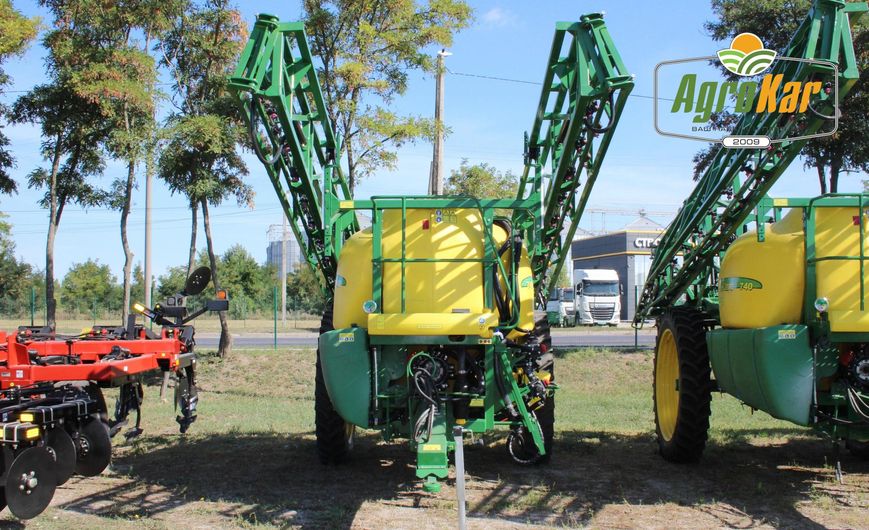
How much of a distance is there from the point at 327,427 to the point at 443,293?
7.20 ft

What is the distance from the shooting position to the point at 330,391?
668 centimetres

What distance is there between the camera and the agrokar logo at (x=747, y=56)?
34.4ft

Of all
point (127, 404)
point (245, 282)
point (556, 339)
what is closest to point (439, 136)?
point (127, 404)

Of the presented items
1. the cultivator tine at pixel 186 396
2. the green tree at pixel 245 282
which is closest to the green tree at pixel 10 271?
the green tree at pixel 245 282

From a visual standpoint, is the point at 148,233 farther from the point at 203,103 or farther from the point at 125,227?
the point at 203,103

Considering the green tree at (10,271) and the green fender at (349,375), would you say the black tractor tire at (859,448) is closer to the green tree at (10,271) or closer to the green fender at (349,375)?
the green fender at (349,375)

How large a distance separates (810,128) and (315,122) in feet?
17.3

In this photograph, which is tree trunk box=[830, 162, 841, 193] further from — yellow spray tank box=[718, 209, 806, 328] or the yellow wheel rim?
yellow spray tank box=[718, 209, 806, 328]

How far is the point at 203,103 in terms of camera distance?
1614 cm

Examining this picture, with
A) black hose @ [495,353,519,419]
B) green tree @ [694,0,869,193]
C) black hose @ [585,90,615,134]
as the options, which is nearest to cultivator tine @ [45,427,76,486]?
black hose @ [495,353,519,419]

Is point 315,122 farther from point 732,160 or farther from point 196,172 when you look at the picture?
point 196,172

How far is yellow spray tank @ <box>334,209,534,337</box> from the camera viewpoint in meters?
6.82

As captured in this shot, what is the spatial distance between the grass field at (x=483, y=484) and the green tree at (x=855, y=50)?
20.5 ft

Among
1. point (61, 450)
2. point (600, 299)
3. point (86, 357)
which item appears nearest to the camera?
point (61, 450)
